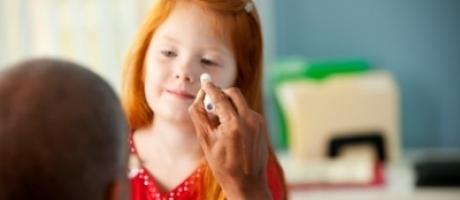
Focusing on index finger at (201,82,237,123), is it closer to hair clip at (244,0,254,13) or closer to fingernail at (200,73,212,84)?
fingernail at (200,73,212,84)

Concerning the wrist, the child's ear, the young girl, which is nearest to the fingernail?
the young girl

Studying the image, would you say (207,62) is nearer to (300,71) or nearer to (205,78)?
(205,78)

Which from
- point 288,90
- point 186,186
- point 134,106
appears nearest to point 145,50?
point 134,106

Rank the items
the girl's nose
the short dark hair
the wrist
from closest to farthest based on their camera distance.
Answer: the short dark hair → the wrist → the girl's nose

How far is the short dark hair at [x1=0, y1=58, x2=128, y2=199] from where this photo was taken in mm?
745

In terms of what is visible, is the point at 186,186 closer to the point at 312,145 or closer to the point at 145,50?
the point at 145,50

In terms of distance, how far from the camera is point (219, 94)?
101 centimetres

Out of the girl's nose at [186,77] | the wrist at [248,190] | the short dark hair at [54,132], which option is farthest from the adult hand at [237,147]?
the short dark hair at [54,132]

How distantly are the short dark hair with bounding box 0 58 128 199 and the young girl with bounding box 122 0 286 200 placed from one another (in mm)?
321

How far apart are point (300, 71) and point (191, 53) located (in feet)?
4.60

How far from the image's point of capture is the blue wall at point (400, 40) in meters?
2.56

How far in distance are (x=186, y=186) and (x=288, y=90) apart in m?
1.32

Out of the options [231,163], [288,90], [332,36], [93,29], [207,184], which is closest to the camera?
[231,163]

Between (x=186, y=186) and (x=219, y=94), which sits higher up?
(x=219, y=94)
